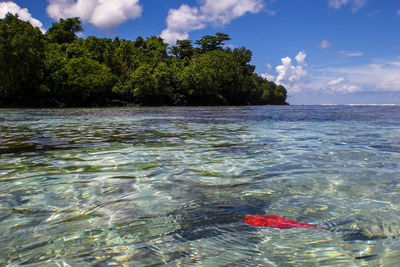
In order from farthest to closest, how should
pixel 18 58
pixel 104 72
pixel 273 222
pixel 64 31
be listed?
pixel 64 31
pixel 104 72
pixel 18 58
pixel 273 222

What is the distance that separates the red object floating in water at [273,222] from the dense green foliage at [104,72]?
4566cm

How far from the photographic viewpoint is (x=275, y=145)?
689 cm

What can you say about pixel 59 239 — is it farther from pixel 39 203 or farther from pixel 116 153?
pixel 116 153

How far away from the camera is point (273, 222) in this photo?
8.21ft

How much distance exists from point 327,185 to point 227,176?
1355 millimetres

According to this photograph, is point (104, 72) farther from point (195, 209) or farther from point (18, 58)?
point (195, 209)

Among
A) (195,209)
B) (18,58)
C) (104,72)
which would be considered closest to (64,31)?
(104,72)

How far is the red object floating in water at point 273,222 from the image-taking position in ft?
8.02

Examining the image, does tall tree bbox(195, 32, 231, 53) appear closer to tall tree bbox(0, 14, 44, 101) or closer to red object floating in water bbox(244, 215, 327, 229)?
tall tree bbox(0, 14, 44, 101)

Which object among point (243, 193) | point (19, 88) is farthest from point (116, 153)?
point (19, 88)

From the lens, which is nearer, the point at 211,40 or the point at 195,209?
the point at 195,209

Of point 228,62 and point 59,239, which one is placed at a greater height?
point 228,62

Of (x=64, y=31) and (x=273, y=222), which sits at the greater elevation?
(x=64, y=31)

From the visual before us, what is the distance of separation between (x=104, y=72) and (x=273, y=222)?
52.7m
